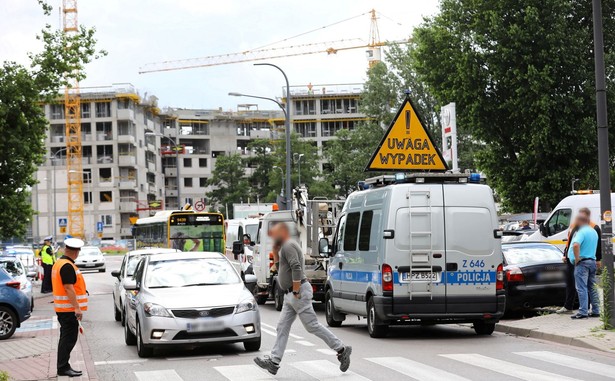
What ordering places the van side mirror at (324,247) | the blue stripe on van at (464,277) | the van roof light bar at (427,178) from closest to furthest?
the blue stripe on van at (464,277), the van roof light bar at (427,178), the van side mirror at (324,247)

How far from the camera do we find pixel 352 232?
17656mm

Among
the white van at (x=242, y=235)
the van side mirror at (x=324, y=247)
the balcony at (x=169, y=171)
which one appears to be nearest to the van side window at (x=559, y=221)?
the white van at (x=242, y=235)

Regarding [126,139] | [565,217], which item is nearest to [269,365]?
[565,217]

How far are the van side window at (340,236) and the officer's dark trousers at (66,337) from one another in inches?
271

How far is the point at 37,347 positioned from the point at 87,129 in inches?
4101

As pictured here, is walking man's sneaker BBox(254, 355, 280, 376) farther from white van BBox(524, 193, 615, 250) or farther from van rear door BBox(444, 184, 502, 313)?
white van BBox(524, 193, 615, 250)

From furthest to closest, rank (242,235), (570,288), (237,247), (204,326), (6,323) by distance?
(242,235), (237,247), (6,323), (570,288), (204,326)

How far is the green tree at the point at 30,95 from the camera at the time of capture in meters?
33.2

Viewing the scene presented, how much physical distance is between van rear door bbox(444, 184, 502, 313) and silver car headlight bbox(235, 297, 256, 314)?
10.8 ft

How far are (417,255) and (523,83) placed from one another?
3039cm

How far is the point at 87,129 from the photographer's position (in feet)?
388

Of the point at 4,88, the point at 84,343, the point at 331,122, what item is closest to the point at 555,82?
the point at 4,88

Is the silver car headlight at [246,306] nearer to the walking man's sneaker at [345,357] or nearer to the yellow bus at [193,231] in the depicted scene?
the walking man's sneaker at [345,357]

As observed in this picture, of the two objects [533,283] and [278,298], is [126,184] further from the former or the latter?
[533,283]
